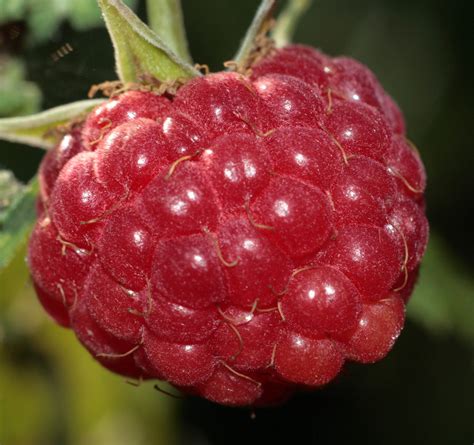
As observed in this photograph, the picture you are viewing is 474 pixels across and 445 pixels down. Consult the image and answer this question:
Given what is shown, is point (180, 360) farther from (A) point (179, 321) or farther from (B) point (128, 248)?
(B) point (128, 248)

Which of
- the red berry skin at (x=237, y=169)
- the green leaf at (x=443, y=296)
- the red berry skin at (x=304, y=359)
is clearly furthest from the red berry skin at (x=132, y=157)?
the green leaf at (x=443, y=296)

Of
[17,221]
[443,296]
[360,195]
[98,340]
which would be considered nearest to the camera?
[360,195]

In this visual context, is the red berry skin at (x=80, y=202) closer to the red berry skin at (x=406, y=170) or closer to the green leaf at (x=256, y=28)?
the green leaf at (x=256, y=28)

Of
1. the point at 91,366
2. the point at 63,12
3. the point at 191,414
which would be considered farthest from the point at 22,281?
the point at 63,12

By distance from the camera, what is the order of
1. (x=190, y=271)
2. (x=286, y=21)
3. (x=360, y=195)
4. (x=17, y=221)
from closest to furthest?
(x=190, y=271)
(x=360, y=195)
(x=17, y=221)
(x=286, y=21)

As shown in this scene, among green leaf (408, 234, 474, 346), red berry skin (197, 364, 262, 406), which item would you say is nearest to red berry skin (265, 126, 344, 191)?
red berry skin (197, 364, 262, 406)

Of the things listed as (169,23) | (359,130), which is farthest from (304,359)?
(169,23)

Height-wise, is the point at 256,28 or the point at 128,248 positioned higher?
the point at 256,28

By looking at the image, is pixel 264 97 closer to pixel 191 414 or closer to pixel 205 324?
pixel 205 324
